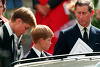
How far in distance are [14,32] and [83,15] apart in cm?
99

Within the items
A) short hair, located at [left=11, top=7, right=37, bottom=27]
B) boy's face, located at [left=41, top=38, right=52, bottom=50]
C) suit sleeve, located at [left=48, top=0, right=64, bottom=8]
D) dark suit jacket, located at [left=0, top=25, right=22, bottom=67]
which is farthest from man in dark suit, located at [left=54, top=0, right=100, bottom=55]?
suit sleeve, located at [left=48, top=0, right=64, bottom=8]

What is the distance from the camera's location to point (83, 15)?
755 cm

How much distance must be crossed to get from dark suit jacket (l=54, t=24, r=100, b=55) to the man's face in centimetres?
9

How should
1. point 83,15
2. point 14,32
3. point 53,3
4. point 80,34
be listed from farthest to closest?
point 53,3
point 83,15
point 80,34
point 14,32

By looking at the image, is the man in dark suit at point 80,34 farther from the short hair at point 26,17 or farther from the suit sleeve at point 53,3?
the suit sleeve at point 53,3

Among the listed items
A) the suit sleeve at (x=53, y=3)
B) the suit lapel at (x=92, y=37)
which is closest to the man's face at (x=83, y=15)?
the suit lapel at (x=92, y=37)

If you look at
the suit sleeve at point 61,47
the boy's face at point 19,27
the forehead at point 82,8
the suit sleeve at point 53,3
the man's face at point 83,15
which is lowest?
the suit sleeve at point 61,47

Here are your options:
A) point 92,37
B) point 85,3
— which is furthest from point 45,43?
point 85,3

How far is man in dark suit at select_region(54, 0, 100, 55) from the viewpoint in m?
7.29

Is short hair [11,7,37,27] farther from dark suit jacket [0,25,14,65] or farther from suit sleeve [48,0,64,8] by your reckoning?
suit sleeve [48,0,64,8]

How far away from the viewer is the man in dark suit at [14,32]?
6.91 m

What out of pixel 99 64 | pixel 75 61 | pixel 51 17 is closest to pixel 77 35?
pixel 75 61

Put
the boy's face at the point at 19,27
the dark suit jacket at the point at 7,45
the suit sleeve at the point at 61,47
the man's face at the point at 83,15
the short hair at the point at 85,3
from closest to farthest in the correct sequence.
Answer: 1. the dark suit jacket at the point at 7,45
2. the boy's face at the point at 19,27
3. the suit sleeve at the point at 61,47
4. the man's face at the point at 83,15
5. the short hair at the point at 85,3

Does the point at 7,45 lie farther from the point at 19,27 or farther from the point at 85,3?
the point at 85,3
